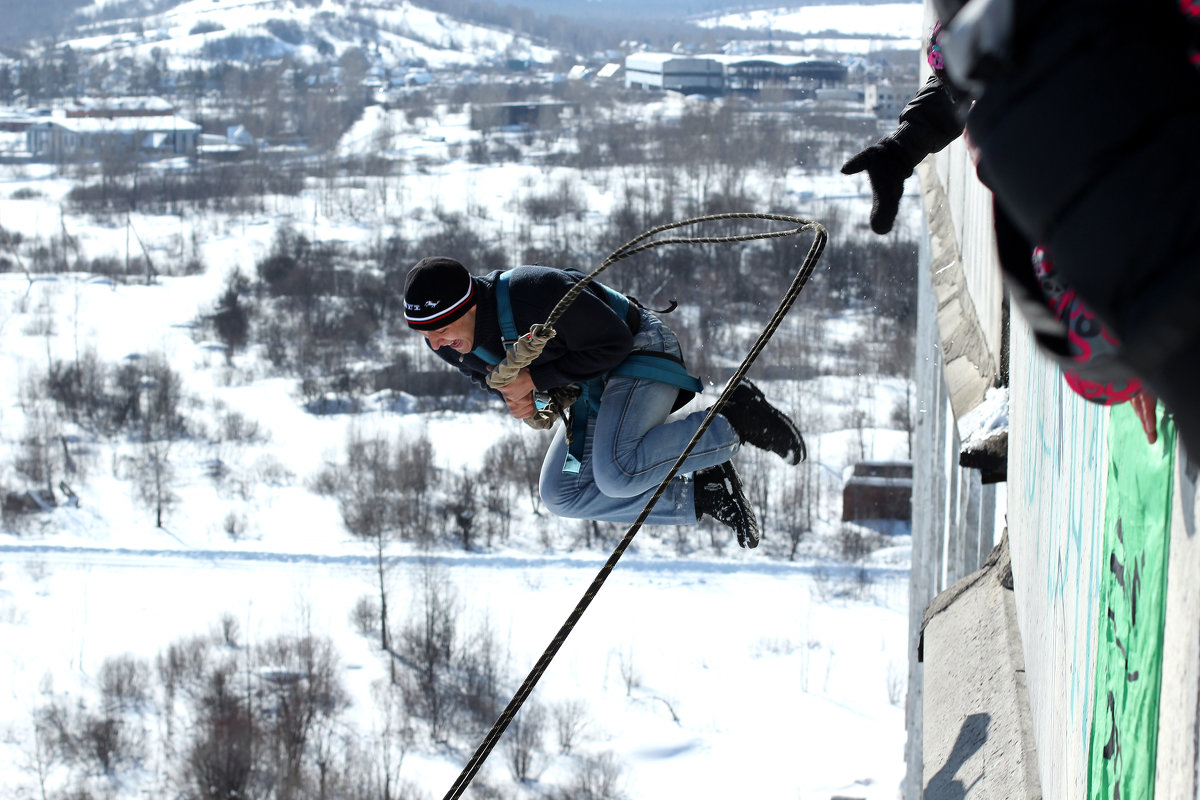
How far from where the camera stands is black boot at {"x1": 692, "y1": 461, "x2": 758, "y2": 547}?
14.4ft

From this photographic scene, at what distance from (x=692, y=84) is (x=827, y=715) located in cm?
8728

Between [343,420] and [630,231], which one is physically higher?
[630,231]

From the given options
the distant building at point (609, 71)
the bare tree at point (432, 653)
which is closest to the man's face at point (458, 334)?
the bare tree at point (432, 653)

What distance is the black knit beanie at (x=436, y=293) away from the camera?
3619 millimetres

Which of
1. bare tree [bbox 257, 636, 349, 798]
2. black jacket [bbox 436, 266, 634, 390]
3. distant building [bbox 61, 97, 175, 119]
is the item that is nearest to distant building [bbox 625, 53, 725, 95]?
distant building [bbox 61, 97, 175, 119]

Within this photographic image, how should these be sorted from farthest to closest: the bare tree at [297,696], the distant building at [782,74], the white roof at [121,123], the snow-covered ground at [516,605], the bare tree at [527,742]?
the distant building at [782,74]
the white roof at [121,123]
the bare tree at [297,696]
the bare tree at [527,742]
the snow-covered ground at [516,605]

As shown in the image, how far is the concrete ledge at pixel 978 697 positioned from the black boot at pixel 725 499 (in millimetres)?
751

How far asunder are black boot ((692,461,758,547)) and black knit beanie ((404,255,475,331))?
1156mm

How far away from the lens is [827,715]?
76.9ft

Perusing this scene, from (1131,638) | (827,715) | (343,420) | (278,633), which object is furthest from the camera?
(343,420)

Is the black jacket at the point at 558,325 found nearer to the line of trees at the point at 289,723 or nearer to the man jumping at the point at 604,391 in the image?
the man jumping at the point at 604,391

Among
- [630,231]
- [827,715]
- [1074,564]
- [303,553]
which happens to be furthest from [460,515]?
[1074,564]

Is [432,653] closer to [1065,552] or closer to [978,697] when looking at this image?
[978,697]

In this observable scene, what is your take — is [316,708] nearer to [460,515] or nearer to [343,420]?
[460,515]
